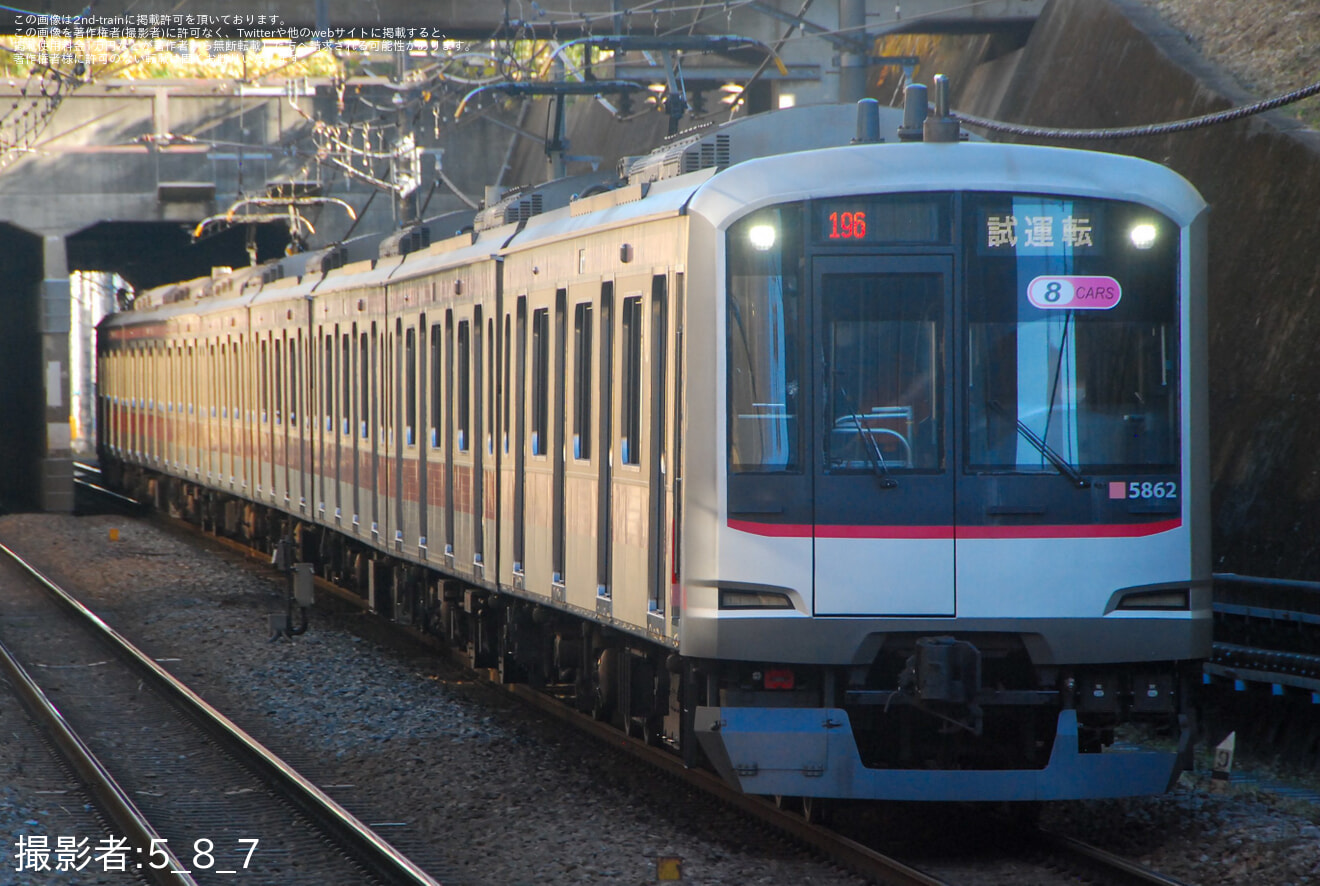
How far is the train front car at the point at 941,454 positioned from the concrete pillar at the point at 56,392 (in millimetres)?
25591

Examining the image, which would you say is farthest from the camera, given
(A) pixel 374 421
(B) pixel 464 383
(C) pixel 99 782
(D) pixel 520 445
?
(A) pixel 374 421

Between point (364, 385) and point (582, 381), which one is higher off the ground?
point (582, 381)

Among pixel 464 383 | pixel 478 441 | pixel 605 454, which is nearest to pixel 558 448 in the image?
pixel 605 454

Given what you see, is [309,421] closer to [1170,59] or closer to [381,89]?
[1170,59]

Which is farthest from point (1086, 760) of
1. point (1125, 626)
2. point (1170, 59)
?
point (1170, 59)

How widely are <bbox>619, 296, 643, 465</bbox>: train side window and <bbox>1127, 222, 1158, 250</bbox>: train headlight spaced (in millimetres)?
2220

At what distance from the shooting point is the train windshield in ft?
24.6

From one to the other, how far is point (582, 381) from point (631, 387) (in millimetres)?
931

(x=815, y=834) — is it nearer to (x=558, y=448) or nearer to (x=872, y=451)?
(x=872, y=451)

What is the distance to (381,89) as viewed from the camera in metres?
36.7

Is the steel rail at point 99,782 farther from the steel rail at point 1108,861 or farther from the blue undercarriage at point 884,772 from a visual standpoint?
the steel rail at point 1108,861

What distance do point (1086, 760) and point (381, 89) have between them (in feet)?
102

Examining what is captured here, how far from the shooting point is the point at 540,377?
10398mm

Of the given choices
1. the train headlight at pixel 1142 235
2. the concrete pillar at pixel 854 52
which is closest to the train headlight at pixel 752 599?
the train headlight at pixel 1142 235
